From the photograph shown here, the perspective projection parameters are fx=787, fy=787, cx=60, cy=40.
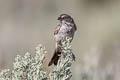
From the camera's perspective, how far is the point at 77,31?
14461 millimetres

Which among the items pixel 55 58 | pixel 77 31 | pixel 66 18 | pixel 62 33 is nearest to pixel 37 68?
pixel 55 58

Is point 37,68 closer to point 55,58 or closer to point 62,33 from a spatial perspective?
point 55,58

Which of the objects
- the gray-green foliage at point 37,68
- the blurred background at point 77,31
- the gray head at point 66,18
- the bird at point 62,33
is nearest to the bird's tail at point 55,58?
the bird at point 62,33

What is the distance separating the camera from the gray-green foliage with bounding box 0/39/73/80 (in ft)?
21.5

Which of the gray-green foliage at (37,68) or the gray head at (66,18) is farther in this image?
the gray head at (66,18)

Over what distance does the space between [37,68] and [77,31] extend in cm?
795

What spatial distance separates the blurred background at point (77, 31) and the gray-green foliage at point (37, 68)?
1.40 meters

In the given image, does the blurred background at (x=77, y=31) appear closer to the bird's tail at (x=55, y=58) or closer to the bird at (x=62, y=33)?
the bird at (x=62, y=33)

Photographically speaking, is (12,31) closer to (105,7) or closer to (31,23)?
(31,23)

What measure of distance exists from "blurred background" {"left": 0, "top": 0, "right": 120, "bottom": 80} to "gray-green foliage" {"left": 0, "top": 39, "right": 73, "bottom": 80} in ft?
4.59

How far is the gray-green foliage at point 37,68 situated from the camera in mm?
6559

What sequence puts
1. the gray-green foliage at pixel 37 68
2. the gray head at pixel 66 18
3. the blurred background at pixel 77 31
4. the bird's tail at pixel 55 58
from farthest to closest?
the blurred background at pixel 77 31
the gray head at pixel 66 18
the bird's tail at pixel 55 58
the gray-green foliage at pixel 37 68

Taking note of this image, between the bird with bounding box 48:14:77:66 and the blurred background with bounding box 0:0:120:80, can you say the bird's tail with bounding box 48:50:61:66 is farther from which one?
the blurred background with bounding box 0:0:120:80

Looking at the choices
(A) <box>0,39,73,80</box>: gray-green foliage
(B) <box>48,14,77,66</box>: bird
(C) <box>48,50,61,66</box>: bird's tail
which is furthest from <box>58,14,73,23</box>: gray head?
(A) <box>0,39,73,80</box>: gray-green foliage
